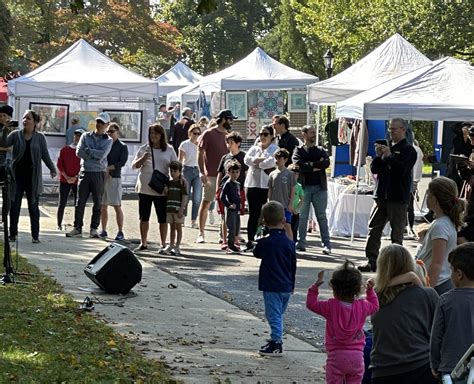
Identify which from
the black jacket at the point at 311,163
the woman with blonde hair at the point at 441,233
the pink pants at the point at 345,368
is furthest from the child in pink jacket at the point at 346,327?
the black jacket at the point at 311,163

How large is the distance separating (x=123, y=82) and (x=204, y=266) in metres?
12.1

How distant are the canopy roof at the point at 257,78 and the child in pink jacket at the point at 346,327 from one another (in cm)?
2257

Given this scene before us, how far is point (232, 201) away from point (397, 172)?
3.09 m

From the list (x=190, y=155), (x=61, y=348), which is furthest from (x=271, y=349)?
(x=190, y=155)

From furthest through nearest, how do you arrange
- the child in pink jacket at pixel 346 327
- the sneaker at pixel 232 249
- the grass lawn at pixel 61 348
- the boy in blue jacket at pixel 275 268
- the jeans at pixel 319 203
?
1. the jeans at pixel 319 203
2. the sneaker at pixel 232 249
3. the boy in blue jacket at pixel 275 268
4. the grass lawn at pixel 61 348
5. the child in pink jacket at pixel 346 327

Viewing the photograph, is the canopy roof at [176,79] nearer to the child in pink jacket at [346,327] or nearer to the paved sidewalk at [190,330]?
the paved sidewalk at [190,330]

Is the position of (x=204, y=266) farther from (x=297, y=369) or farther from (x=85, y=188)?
(x=297, y=369)

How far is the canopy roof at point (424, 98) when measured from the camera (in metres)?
18.9

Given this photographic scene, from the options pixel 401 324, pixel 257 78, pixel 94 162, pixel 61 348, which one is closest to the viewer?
pixel 401 324

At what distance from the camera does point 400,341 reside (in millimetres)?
7008

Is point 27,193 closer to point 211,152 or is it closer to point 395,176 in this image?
point 211,152

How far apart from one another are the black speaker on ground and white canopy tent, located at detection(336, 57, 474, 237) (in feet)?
22.9

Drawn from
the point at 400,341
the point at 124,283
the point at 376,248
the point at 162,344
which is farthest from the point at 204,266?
the point at 400,341

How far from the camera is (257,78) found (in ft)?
101
